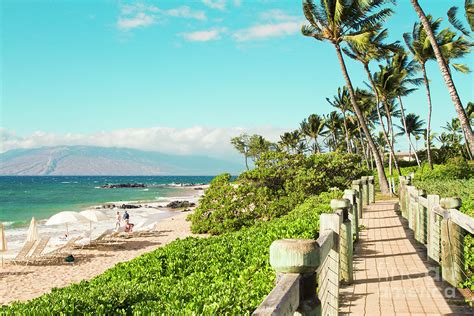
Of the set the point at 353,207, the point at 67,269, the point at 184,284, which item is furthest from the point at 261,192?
the point at 184,284

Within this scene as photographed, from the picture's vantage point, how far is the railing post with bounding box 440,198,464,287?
5840mm

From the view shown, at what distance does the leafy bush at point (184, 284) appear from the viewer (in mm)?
3693

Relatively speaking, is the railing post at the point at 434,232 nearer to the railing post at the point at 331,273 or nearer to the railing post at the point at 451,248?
the railing post at the point at 451,248

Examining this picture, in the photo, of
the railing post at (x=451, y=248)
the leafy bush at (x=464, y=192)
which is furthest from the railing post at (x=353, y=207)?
the railing post at (x=451, y=248)

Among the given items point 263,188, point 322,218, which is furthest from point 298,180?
point 322,218

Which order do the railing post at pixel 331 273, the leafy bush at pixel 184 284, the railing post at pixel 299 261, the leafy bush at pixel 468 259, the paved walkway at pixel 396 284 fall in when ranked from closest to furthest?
the railing post at pixel 299 261
the leafy bush at pixel 184 284
the railing post at pixel 331 273
the paved walkway at pixel 396 284
the leafy bush at pixel 468 259

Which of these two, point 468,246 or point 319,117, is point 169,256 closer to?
point 468,246

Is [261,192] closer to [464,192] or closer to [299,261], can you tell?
[464,192]

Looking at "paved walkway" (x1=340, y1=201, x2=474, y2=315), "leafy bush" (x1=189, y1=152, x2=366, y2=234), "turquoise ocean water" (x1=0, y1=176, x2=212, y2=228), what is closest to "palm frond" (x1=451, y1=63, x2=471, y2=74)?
"leafy bush" (x1=189, y1=152, x2=366, y2=234)

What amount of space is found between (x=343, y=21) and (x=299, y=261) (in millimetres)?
23361

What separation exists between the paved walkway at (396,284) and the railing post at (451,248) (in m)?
0.17

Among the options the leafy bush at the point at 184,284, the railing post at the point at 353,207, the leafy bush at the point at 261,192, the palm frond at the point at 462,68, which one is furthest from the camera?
the palm frond at the point at 462,68

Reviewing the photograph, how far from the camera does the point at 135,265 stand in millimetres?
7559

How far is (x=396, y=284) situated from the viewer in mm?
6148
